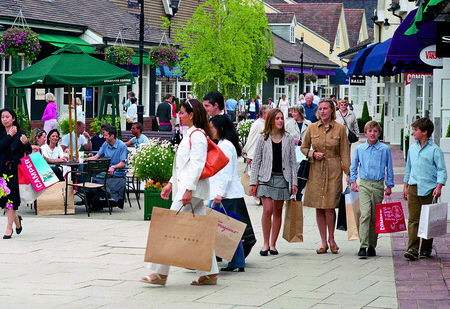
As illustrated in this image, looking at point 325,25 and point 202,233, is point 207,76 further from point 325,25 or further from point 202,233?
point 325,25

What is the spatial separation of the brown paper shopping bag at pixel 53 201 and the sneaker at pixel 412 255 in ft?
22.8

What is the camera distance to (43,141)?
20078 mm

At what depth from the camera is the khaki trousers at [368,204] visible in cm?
1340

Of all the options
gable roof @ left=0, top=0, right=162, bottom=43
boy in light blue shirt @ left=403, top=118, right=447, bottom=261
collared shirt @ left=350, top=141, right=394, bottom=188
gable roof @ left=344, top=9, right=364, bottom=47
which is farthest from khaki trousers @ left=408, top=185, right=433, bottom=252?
gable roof @ left=344, top=9, right=364, bottom=47

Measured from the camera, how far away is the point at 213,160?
11.2m

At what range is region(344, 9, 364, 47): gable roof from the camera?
92.8 meters

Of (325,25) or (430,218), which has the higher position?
(325,25)

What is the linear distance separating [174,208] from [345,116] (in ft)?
39.0

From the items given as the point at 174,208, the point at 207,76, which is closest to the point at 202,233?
the point at 174,208

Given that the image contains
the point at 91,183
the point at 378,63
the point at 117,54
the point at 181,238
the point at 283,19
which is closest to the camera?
the point at 181,238

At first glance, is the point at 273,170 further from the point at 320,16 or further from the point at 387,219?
the point at 320,16

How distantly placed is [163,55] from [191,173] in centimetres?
2545

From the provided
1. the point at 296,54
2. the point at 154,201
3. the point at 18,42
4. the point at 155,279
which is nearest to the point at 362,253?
the point at 155,279

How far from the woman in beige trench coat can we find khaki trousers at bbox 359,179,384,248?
0.31 m
